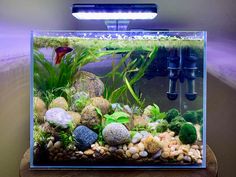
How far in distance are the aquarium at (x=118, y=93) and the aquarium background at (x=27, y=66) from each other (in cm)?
70

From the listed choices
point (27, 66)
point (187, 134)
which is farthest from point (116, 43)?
point (27, 66)

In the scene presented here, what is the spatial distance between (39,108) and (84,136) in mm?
212

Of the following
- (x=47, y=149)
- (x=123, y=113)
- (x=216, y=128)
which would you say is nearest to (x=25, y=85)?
(x=47, y=149)

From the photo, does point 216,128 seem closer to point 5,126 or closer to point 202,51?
point 202,51

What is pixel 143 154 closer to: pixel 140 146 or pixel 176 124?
pixel 140 146

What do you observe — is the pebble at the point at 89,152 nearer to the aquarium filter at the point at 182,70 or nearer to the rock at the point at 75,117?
the rock at the point at 75,117

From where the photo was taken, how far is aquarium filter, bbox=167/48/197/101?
131 centimetres

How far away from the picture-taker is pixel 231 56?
2.00 metres

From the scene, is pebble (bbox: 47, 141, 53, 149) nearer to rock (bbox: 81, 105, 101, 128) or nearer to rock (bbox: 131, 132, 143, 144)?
rock (bbox: 81, 105, 101, 128)

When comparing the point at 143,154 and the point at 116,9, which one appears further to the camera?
the point at 116,9

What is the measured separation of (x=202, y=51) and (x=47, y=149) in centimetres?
73

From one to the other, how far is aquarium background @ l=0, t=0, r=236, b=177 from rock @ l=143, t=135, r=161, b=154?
78cm

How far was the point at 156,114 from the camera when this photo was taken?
4.36ft

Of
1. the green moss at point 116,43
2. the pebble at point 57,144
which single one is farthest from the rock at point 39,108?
the green moss at point 116,43
